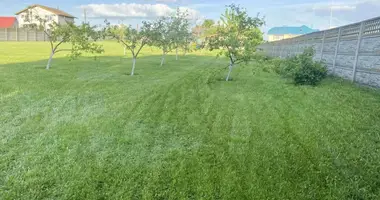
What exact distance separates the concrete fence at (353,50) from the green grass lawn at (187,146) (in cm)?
79

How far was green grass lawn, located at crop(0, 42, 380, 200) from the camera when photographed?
2.70 m

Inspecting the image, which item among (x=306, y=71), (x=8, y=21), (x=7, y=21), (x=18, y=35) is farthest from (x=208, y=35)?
(x=7, y=21)

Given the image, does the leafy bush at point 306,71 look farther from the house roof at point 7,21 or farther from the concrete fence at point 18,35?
the house roof at point 7,21

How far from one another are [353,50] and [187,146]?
6432mm

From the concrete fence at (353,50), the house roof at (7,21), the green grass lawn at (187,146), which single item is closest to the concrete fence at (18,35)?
the house roof at (7,21)

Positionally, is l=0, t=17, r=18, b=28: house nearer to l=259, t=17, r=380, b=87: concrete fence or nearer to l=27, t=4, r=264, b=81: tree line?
l=27, t=4, r=264, b=81: tree line

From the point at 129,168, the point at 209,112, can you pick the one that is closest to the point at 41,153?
the point at 129,168

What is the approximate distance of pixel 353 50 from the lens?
802cm

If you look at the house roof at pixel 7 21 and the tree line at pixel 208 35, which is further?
the house roof at pixel 7 21

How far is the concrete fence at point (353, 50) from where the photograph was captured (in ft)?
23.0

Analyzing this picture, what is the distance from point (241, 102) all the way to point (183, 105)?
1270mm

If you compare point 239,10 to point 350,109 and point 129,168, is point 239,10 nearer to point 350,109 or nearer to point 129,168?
point 350,109

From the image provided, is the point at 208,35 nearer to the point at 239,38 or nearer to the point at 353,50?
the point at 239,38

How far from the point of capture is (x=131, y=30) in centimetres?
1046
